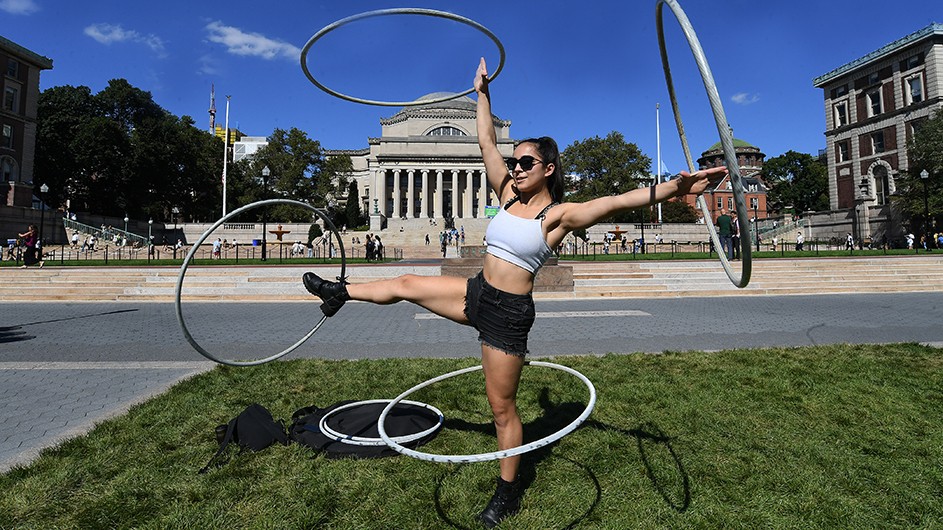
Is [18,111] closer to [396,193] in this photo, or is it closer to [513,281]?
[396,193]

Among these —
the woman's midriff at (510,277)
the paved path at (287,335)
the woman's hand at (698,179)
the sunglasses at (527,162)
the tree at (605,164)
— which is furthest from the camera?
the tree at (605,164)

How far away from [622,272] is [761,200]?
299 feet

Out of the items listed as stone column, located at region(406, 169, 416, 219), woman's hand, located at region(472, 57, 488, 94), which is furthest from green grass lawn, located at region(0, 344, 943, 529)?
stone column, located at region(406, 169, 416, 219)

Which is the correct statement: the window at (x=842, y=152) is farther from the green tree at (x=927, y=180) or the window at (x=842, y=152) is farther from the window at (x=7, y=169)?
the window at (x=7, y=169)

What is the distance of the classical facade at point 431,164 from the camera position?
92.4 metres

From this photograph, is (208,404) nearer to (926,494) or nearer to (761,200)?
(926,494)

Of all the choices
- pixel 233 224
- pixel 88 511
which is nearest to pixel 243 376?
pixel 88 511

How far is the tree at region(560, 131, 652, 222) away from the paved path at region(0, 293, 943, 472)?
57.4 m

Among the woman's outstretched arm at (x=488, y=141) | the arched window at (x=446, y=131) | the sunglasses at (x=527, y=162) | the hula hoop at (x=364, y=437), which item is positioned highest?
the arched window at (x=446, y=131)

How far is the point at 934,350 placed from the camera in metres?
7.64

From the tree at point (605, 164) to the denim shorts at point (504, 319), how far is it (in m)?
70.4

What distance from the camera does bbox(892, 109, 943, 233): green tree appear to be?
4453cm

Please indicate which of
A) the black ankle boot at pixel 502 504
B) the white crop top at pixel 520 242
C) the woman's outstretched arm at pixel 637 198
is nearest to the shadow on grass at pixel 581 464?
the black ankle boot at pixel 502 504

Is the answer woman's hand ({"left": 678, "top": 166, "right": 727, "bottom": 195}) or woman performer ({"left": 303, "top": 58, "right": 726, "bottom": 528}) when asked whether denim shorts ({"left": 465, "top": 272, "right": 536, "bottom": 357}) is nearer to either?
woman performer ({"left": 303, "top": 58, "right": 726, "bottom": 528})
